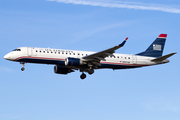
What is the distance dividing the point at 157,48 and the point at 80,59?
15.1 meters

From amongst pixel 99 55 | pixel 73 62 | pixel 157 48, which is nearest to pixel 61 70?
pixel 73 62

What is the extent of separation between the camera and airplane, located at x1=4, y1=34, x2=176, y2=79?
4944cm

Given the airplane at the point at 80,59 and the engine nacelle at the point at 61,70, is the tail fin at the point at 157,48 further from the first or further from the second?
the engine nacelle at the point at 61,70

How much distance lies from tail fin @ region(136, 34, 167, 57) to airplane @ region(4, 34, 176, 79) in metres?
1.44

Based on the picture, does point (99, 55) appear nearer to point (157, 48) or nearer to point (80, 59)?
point (80, 59)

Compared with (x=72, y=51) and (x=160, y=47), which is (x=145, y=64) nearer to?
(x=160, y=47)

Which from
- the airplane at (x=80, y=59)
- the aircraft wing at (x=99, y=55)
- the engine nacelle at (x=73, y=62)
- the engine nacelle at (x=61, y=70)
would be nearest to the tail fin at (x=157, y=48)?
the airplane at (x=80, y=59)

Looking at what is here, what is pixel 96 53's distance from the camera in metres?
48.9

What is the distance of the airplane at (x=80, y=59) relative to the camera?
49438 mm

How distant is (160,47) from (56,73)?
18.0 meters

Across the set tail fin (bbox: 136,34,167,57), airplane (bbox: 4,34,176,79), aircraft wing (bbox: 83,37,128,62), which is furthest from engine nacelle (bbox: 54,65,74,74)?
tail fin (bbox: 136,34,167,57)

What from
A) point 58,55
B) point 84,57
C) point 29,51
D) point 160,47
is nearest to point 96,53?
point 84,57

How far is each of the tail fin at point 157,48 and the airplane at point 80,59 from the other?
1.44 meters

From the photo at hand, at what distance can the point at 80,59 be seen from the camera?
5019 cm
